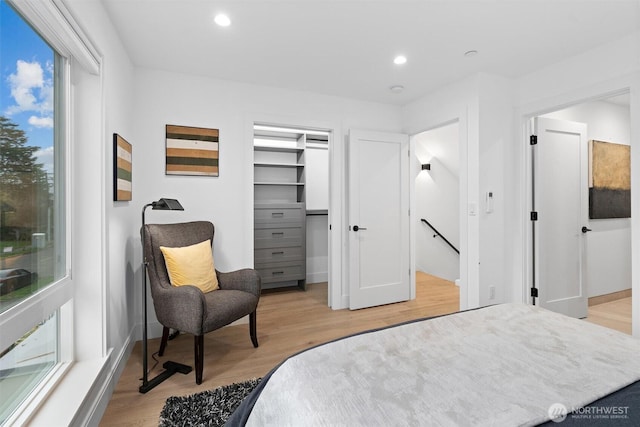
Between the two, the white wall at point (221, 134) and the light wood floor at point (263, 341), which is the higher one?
the white wall at point (221, 134)

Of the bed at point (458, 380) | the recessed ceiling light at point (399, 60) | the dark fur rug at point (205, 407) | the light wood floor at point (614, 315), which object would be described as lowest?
the dark fur rug at point (205, 407)

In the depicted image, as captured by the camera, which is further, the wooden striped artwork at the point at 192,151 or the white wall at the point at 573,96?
the wooden striped artwork at the point at 192,151

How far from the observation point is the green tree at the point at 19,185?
1197 mm

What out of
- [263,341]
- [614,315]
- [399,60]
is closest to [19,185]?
[263,341]

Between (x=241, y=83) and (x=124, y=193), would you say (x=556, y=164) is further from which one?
(x=124, y=193)

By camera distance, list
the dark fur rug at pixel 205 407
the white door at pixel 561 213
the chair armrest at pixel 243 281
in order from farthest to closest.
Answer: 1. the white door at pixel 561 213
2. the chair armrest at pixel 243 281
3. the dark fur rug at pixel 205 407

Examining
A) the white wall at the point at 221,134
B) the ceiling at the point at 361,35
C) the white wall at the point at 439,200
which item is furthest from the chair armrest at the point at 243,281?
the white wall at the point at 439,200

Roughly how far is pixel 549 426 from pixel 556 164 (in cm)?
323

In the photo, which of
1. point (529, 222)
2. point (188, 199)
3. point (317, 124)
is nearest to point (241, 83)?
point (317, 124)

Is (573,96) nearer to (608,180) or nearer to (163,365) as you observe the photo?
(608,180)

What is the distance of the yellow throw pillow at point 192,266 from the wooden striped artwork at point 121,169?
0.51 m

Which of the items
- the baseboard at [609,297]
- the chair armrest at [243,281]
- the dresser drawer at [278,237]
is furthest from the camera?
the dresser drawer at [278,237]

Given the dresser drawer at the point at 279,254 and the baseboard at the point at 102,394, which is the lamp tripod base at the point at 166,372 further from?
the dresser drawer at the point at 279,254

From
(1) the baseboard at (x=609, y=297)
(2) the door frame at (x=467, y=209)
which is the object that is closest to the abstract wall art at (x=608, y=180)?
(1) the baseboard at (x=609, y=297)
